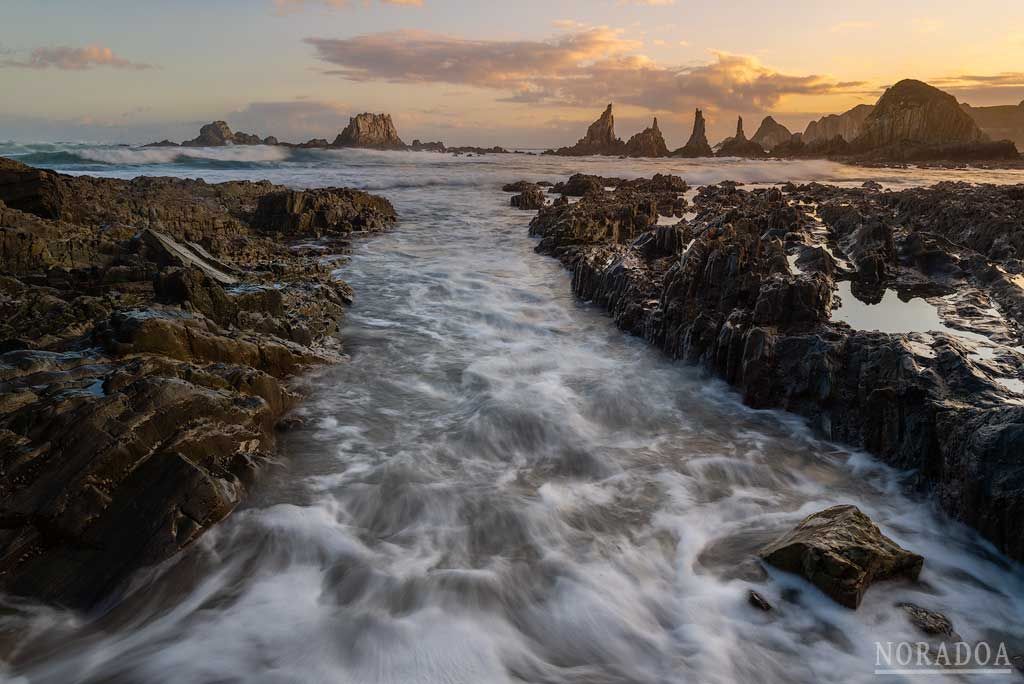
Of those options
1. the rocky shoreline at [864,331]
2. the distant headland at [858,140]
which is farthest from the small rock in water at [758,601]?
the distant headland at [858,140]

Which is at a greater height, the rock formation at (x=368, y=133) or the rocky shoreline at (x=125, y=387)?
the rock formation at (x=368, y=133)

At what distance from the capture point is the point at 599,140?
138 metres

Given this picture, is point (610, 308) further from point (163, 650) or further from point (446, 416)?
point (163, 650)

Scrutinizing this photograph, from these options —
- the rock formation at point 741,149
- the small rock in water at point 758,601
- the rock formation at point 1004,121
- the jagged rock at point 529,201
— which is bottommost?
the small rock in water at point 758,601

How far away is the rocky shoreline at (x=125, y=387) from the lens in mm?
4605

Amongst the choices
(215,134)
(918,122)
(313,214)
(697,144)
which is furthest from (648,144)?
(313,214)

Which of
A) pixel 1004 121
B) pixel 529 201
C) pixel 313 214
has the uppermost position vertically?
pixel 1004 121

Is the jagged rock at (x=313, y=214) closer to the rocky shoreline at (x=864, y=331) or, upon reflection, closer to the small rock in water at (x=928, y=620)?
the rocky shoreline at (x=864, y=331)

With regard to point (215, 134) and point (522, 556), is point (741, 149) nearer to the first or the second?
point (215, 134)

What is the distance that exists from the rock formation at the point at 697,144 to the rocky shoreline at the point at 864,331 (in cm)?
11799

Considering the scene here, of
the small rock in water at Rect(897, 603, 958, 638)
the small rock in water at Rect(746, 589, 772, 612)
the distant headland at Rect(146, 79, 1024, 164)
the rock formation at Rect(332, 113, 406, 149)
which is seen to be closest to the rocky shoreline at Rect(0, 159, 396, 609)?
the small rock in water at Rect(746, 589, 772, 612)

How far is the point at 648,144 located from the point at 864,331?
126903 millimetres

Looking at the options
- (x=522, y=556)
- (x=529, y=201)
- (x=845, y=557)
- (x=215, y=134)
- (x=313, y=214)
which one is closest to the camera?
(x=845, y=557)

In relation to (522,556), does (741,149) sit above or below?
above
